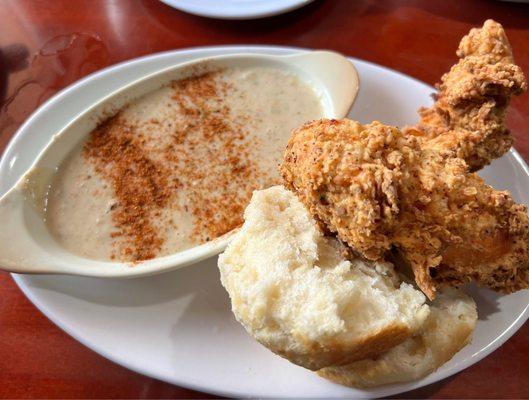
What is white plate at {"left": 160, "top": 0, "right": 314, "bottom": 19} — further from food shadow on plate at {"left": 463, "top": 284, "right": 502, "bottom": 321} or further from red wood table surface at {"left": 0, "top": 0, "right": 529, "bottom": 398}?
food shadow on plate at {"left": 463, "top": 284, "right": 502, "bottom": 321}

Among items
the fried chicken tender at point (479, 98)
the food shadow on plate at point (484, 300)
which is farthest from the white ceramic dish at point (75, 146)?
the food shadow on plate at point (484, 300)

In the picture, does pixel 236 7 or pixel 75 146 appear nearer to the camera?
pixel 75 146

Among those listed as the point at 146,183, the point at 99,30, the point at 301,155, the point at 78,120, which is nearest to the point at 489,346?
the point at 301,155

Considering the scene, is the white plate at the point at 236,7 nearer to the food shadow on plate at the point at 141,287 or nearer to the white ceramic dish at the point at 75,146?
the white ceramic dish at the point at 75,146

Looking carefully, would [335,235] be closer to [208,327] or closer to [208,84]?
[208,327]

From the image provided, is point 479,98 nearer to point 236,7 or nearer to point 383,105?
point 383,105

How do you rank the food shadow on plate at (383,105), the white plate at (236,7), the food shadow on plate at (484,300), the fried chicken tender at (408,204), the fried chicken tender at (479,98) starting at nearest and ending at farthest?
the fried chicken tender at (408,204) → the fried chicken tender at (479,98) → the food shadow on plate at (484,300) → the food shadow on plate at (383,105) → the white plate at (236,7)

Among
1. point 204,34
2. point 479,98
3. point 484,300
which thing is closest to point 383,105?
point 479,98
